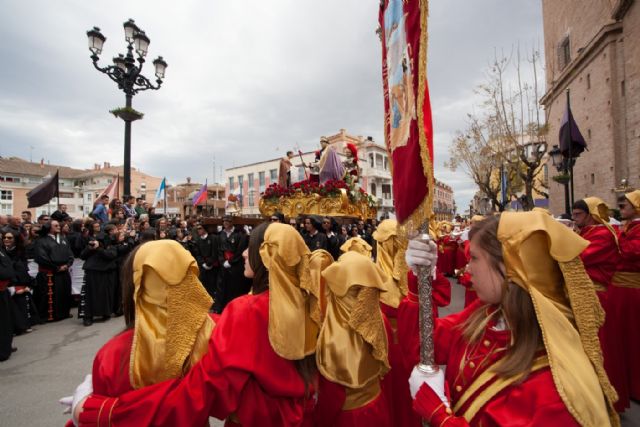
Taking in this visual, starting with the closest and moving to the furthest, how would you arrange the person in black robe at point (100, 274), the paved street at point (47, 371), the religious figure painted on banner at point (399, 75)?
the religious figure painted on banner at point (399, 75) → the paved street at point (47, 371) → the person in black robe at point (100, 274)

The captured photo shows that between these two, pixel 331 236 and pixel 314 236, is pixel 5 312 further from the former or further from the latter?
pixel 331 236

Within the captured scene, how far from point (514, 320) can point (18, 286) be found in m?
7.81

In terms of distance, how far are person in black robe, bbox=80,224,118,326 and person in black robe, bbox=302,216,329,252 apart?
4511mm

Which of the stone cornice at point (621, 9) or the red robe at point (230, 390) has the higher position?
the stone cornice at point (621, 9)

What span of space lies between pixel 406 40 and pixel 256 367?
188cm

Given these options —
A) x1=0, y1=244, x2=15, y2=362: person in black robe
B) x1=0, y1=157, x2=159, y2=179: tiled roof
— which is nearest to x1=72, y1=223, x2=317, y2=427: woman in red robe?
x1=0, y1=244, x2=15, y2=362: person in black robe

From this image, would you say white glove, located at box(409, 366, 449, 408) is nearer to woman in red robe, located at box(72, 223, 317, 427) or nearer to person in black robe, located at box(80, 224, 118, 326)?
woman in red robe, located at box(72, 223, 317, 427)

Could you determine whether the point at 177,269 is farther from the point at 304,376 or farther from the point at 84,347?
the point at 84,347

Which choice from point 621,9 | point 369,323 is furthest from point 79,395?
point 621,9

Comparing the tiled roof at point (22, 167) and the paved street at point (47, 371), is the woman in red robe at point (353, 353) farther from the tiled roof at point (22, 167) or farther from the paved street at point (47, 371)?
the tiled roof at point (22, 167)

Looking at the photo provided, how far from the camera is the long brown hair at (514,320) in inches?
50.4

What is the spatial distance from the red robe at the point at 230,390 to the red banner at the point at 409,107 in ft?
3.36

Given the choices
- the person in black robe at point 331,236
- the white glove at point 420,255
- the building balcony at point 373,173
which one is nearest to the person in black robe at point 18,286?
the person in black robe at point 331,236

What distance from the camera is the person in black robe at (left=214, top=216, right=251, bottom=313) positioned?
24.3ft
